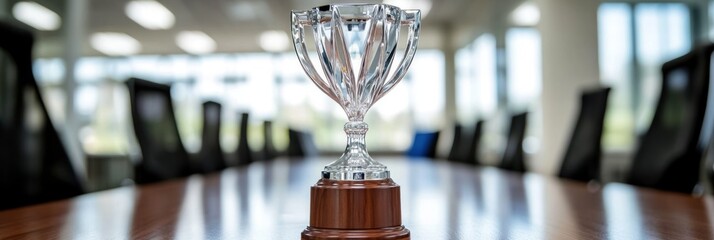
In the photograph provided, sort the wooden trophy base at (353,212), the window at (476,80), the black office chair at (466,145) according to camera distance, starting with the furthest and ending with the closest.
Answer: the window at (476,80) → the black office chair at (466,145) → the wooden trophy base at (353,212)

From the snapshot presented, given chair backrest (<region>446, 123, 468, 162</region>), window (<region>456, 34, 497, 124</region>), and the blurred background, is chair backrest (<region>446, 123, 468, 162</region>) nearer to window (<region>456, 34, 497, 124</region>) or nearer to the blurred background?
the blurred background

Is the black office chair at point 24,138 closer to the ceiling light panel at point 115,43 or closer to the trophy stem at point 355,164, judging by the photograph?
the trophy stem at point 355,164

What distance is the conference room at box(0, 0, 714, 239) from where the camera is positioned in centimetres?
79

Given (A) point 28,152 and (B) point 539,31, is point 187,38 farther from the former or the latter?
(A) point 28,152

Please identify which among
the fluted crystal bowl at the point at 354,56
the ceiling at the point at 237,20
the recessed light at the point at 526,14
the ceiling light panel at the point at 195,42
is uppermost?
the ceiling at the point at 237,20

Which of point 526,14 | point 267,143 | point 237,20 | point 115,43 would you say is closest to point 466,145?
point 267,143

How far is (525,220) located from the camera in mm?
986

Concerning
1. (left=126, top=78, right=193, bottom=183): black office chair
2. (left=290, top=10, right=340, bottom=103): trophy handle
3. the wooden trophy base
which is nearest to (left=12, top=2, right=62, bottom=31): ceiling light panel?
(left=126, top=78, right=193, bottom=183): black office chair

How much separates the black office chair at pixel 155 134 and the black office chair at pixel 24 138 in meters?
0.63

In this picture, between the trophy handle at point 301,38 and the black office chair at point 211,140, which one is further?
the black office chair at point 211,140

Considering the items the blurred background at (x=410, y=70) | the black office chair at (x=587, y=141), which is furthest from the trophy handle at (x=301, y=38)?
the black office chair at (x=587, y=141)

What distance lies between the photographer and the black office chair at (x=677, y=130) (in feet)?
6.40

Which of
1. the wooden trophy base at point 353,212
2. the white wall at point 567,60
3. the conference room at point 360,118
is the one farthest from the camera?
the white wall at point 567,60

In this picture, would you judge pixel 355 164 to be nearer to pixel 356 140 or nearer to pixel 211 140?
pixel 356 140
